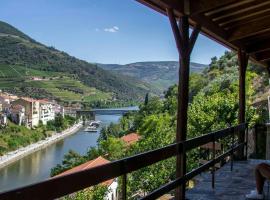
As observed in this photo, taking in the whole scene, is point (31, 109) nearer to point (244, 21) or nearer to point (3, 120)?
point (3, 120)

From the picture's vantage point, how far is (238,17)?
638cm

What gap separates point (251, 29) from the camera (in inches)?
267

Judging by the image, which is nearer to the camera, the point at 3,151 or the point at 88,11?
the point at 3,151

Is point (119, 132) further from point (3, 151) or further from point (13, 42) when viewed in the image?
point (13, 42)

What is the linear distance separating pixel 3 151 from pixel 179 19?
3261 inches

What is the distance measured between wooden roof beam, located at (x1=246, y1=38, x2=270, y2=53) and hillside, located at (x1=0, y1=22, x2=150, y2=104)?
148m

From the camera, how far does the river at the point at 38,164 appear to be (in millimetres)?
64375

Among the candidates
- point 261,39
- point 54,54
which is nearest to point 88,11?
point 54,54

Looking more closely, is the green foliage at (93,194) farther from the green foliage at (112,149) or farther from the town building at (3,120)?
the town building at (3,120)

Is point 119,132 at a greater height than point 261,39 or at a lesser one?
lesser

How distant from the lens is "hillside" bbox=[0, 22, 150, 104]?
155 meters

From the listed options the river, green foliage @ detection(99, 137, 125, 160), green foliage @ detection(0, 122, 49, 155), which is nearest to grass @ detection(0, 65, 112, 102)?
green foliage @ detection(0, 122, 49, 155)

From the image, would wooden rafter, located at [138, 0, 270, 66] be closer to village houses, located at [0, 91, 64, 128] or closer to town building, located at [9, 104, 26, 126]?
village houses, located at [0, 91, 64, 128]

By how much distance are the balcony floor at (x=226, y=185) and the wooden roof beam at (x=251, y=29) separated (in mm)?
2175
